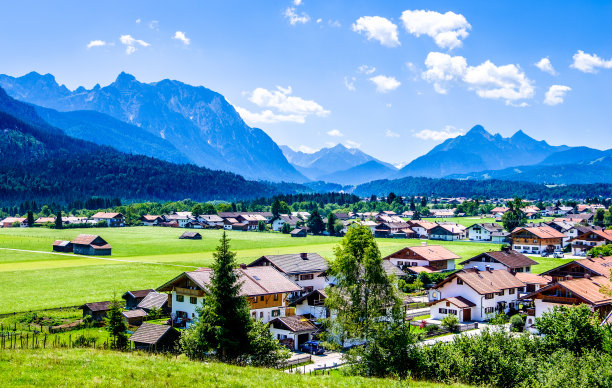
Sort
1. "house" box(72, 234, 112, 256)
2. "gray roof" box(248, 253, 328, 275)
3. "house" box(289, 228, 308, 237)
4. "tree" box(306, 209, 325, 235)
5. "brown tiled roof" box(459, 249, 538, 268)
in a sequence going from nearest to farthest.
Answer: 1. "gray roof" box(248, 253, 328, 275)
2. "brown tiled roof" box(459, 249, 538, 268)
3. "house" box(72, 234, 112, 256)
4. "house" box(289, 228, 308, 237)
5. "tree" box(306, 209, 325, 235)

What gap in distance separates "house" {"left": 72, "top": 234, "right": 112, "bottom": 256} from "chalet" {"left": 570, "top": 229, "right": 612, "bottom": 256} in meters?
95.7

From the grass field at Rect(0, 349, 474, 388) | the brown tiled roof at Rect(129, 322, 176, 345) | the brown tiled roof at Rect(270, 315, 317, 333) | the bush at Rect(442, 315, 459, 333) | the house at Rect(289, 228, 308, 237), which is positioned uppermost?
the grass field at Rect(0, 349, 474, 388)

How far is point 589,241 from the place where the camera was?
367ft

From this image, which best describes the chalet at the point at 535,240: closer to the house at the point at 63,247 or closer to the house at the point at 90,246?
the house at the point at 90,246

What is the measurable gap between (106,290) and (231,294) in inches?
1414

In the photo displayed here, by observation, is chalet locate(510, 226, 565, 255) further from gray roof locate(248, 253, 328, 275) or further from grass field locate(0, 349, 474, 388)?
grass field locate(0, 349, 474, 388)

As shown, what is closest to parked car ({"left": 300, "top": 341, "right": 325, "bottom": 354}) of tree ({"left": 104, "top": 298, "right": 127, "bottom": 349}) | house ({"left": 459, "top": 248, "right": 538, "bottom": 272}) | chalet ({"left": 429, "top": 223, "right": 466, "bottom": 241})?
tree ({"left": 104, "top": 298, "right": 127, "bottom": 349})

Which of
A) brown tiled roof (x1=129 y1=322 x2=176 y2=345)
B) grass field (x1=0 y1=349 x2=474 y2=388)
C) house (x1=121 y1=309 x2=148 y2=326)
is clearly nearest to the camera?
grass field (x1=0 y1=349 x2=474 y2=388)

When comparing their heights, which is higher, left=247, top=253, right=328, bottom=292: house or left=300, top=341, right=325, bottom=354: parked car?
left=247, top=253, right=328, bottom=292: house

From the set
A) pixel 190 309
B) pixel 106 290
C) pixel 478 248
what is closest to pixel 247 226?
pixel 478 248

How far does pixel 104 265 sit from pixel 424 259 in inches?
2012

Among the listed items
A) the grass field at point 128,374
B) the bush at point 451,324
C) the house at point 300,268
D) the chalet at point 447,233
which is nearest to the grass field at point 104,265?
the house at point 300,268

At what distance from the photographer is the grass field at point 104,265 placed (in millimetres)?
60000

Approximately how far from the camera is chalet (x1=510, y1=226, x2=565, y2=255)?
381 feet
